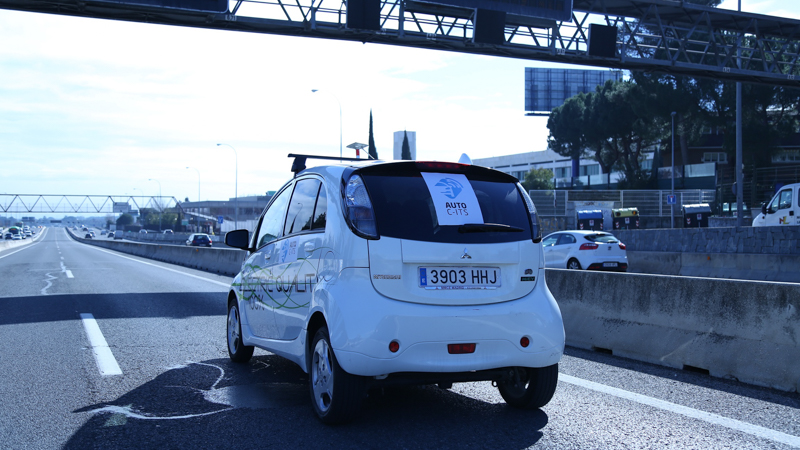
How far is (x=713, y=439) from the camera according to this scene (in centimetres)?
450

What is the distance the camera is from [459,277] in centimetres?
470

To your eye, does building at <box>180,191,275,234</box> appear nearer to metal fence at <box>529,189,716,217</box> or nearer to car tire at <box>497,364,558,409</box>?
metal fence at <box>529,189,716,217</box>

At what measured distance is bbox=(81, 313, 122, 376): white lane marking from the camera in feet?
22.6

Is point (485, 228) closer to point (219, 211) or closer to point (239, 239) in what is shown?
point (239, 239)

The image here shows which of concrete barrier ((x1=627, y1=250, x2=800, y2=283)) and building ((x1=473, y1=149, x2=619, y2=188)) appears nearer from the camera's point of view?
concrete barrier ((x1=627, y1=250, x2=800, y2=283))

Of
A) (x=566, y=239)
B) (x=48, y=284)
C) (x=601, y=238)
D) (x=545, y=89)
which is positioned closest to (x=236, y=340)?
(x=48, y=284)

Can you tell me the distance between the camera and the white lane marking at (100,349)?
22.6ft

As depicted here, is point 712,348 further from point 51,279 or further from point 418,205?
point 51,279

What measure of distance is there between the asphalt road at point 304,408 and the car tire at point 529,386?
0.29 feet

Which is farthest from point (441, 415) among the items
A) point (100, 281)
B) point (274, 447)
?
point (100, 281)

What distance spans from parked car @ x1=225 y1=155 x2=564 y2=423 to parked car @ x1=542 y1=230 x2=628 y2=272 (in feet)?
50.1

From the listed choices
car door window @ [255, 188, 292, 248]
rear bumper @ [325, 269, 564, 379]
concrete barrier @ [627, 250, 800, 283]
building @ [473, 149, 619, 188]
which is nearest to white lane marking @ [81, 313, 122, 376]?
car door window @ [255, 188, 292, 248]

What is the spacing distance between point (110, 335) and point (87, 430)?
4743mm

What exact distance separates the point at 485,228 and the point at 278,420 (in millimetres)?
1942
